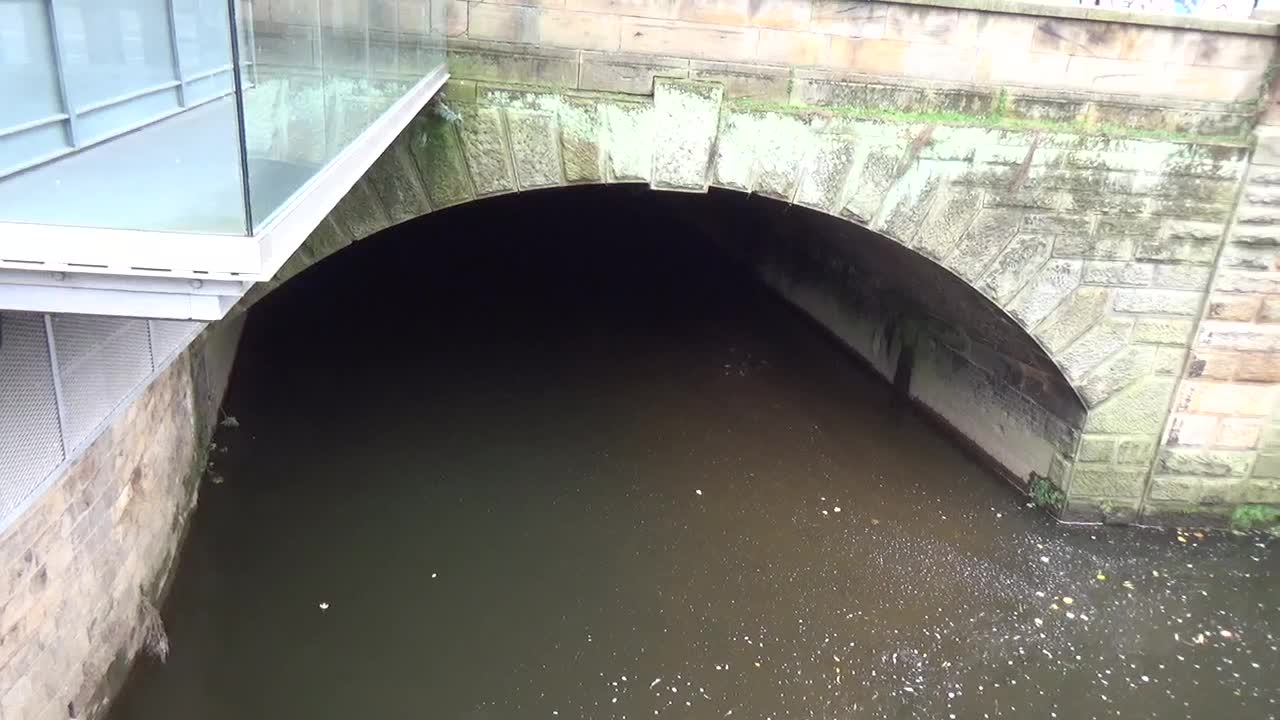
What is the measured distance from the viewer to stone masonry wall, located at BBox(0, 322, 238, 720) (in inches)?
139

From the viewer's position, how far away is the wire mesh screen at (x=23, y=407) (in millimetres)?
2891

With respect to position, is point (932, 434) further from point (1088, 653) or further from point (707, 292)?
point (707, 292)

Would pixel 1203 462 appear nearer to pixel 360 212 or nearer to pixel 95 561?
pixel 360 212

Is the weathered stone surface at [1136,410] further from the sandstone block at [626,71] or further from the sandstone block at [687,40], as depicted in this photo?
the sandstone block at [626,71]

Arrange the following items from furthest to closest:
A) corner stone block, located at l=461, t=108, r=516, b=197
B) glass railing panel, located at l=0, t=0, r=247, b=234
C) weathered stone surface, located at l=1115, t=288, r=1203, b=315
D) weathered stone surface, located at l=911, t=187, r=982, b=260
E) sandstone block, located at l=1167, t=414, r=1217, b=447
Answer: sandstone block, located at l=1167, t=414, r=1217, b=447, weathered stone surface, located at l=1115, t=288, r=1203, b=315, weathered stone surface, located at l=911, t=187, r=982, b=260, corner stone block, located at l=461, t=108, r=516, b=197, glass railing panel, located at l=0, t=0, r=247, b=234

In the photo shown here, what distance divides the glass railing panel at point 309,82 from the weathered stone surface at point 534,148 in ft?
3.58

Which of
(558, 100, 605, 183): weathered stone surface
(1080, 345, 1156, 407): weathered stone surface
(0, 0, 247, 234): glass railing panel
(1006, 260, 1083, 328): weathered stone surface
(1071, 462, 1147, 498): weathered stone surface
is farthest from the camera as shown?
(1071, 462, 1147, 498): weathered stone surface

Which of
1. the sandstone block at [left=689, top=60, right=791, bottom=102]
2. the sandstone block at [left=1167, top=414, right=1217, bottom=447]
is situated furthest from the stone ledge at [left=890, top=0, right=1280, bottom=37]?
the sandstone block at [left=1167, top=414, right=1217, bottom=447]

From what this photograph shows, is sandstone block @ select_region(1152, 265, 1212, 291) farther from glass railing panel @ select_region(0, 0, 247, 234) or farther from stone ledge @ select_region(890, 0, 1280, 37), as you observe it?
glass railing panel @ select_region(0, 0, 247, 234)

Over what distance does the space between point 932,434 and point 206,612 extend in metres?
6.45

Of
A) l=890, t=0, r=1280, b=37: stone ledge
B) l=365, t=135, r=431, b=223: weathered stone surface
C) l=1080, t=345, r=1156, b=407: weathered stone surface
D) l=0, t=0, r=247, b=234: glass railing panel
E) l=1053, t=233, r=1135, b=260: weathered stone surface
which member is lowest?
l=1080, t=345, r=1156, b=407: weathered stone surface

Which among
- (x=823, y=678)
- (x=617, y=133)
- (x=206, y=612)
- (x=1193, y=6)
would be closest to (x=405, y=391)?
(x=206, y=612)

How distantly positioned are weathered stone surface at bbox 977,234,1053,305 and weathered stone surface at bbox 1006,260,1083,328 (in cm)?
7

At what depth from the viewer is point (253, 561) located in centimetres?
586
